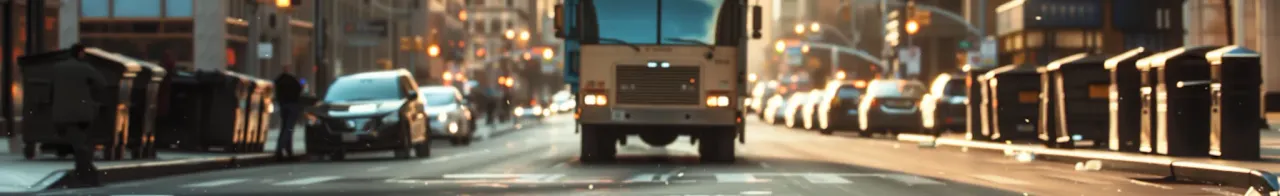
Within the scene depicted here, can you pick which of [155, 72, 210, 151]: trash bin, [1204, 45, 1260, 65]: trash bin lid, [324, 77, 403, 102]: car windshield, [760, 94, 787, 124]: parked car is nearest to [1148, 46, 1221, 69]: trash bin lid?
[1204, 45, 1260, 65]: trash bin lid

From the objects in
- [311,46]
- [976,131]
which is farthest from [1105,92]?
[311,46]

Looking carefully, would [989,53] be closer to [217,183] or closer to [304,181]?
[304,181]

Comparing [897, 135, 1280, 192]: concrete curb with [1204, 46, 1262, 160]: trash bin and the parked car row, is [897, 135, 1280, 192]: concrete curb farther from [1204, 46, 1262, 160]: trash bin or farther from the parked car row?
the parked car row

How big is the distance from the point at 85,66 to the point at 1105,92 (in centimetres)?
1424

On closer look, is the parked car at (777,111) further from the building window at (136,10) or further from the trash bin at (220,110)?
the trash bin at (220,110)

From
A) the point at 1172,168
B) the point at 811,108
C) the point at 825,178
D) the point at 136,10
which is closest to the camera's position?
the point at 825,178

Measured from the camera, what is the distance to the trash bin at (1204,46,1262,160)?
65.3ft

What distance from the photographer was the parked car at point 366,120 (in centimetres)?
2606

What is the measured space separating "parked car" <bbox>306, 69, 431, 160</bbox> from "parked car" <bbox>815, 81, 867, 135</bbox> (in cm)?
1686

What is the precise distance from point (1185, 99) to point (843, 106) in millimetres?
21503

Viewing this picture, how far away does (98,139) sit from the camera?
20.4m

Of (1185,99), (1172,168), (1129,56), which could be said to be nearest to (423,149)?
(1129,56)

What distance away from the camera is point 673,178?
18062 mm

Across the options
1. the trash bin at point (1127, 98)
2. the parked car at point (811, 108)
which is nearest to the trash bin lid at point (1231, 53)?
the trash bin at point (1127, 98)
